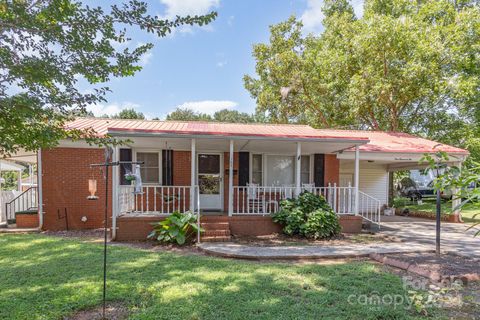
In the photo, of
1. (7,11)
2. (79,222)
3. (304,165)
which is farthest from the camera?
(304,165)

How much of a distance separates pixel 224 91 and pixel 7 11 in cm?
2160

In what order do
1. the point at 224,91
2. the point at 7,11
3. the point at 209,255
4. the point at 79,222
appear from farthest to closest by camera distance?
the point at 224,91 → the point at 79,222 → the point at 209,255 → the point at 7,11

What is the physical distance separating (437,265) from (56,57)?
7062 millimetres

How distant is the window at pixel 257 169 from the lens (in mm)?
10531

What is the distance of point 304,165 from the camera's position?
10766 millimetres

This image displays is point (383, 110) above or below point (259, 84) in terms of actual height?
below

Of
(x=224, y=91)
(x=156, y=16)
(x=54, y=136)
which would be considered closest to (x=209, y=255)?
(x=54, y=136)

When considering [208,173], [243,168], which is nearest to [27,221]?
[208,173]

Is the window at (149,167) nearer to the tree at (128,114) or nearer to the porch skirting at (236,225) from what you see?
the porch skirting at (236,225)

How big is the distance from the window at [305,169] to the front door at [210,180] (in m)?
3.08

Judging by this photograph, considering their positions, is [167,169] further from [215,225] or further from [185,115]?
[185,115]

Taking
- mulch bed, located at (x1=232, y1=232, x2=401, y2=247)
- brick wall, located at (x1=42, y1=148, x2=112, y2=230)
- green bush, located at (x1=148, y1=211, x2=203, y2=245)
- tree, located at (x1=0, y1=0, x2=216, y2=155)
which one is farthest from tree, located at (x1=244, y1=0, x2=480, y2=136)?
tree, located at (x1=0, y1=0, x2=216, y2=155)

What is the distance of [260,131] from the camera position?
8547mm

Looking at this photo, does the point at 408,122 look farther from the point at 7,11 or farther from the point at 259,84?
the point at 7,11
